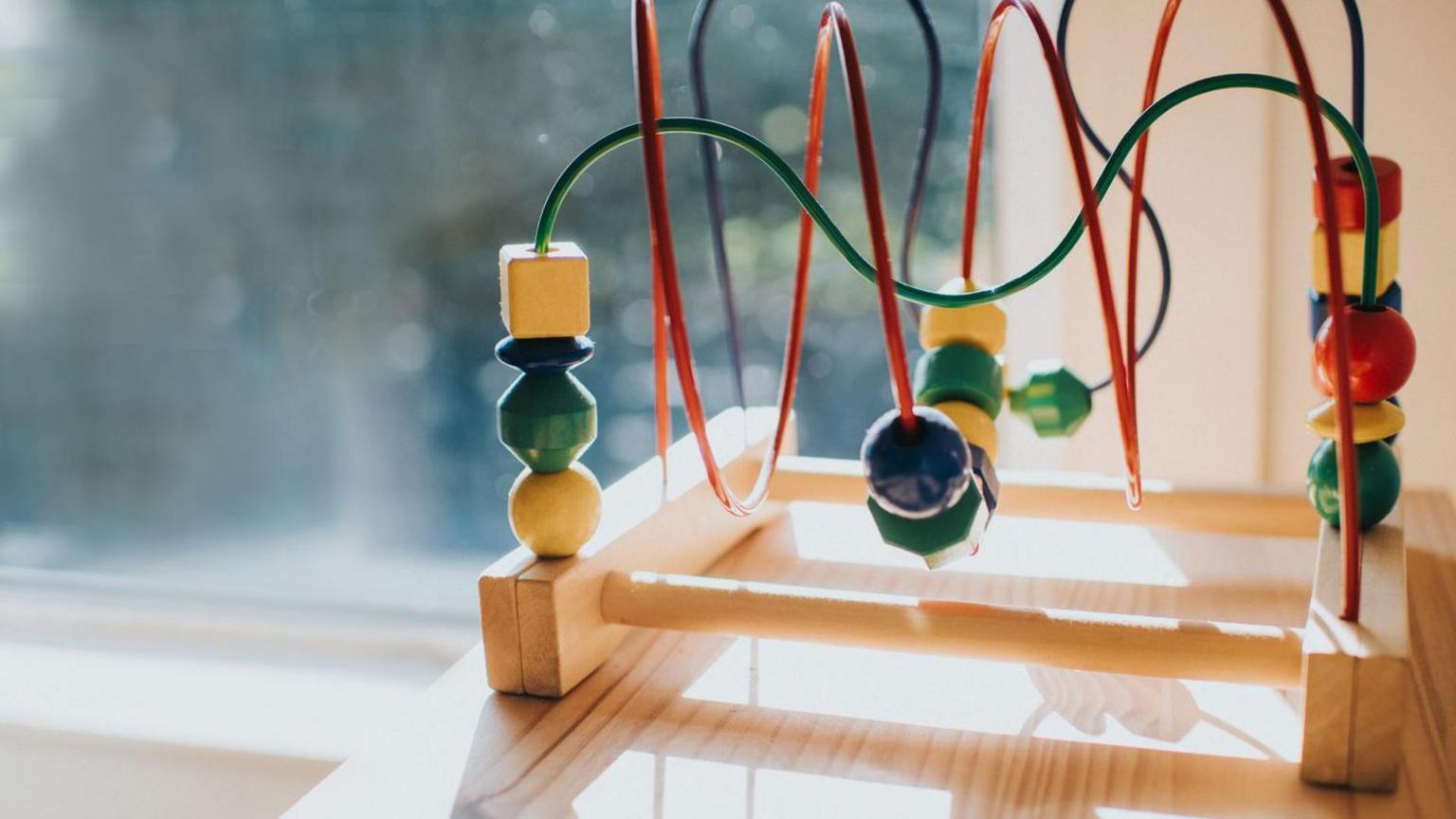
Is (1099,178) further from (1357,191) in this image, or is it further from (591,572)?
(591,572)

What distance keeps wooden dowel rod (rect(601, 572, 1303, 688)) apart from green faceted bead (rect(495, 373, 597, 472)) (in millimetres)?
61

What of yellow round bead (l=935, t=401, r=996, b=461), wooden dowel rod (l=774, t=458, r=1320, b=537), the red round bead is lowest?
wooden dowel rod (l=774, t=458, r=1320, b=537)

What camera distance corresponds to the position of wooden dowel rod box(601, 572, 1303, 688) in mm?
508

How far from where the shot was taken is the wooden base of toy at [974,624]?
47cm

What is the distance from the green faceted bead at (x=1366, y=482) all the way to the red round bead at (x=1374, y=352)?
1.7 inches

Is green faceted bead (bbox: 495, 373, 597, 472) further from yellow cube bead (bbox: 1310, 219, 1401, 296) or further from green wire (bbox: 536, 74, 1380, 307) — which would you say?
yellow cube bead (bbox: 1310, 219, 1401, 296)

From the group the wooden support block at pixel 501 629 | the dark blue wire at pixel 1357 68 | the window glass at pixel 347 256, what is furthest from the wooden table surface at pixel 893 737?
the window glass at pixel 347 256

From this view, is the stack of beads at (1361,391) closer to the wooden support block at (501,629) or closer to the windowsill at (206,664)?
the wooden support block at (501,629)

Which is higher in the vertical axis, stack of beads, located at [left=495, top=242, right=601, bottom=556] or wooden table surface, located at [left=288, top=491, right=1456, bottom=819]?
stack of beads, located at [left=495, top=242, right=601, bottom=556]

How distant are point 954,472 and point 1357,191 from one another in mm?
246

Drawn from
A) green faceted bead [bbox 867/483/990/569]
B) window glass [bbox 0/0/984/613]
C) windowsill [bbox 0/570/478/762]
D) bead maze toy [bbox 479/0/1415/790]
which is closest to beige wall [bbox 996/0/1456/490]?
window glass [bbox 0/0/984/613]

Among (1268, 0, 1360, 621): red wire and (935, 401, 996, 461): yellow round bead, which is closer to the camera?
(1268, 0, 1360, 621): red wire

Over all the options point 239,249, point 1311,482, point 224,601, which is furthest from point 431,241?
point 1311,482

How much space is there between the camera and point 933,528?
49cm
